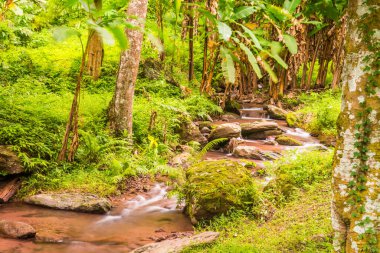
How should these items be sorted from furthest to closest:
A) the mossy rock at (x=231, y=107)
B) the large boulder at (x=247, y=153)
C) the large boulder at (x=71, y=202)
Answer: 1. the mossy rock at (x=231, y=107)
2. the large boulder at (x=247, y=153)
3. the large boulder at (x=71, y=202)

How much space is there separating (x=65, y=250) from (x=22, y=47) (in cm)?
1037

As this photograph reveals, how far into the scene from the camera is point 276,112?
12.6 metres

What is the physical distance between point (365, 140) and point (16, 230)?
3.85 metres

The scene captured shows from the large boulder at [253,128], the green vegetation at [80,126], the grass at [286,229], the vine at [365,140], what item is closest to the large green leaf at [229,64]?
the vine at [365,140]

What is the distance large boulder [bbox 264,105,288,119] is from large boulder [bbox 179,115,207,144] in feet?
14.2

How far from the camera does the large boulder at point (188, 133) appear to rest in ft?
29.7

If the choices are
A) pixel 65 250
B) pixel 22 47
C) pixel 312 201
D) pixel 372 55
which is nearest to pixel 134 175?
pixel 65 250

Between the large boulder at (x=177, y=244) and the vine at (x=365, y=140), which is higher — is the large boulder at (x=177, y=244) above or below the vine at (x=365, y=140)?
below

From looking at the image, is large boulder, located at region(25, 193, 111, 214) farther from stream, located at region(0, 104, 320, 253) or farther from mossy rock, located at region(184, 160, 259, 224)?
mossy rock, located at region(184, 160, 259, 224)

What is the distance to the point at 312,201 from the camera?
4820 millimetres

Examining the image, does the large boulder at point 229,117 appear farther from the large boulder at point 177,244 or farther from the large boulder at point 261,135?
the large boulder at point 177,244

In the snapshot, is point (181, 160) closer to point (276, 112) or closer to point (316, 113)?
point (316, 113)

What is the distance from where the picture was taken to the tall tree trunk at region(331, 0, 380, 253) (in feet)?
7.38

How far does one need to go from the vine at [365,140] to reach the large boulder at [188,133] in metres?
6.72
